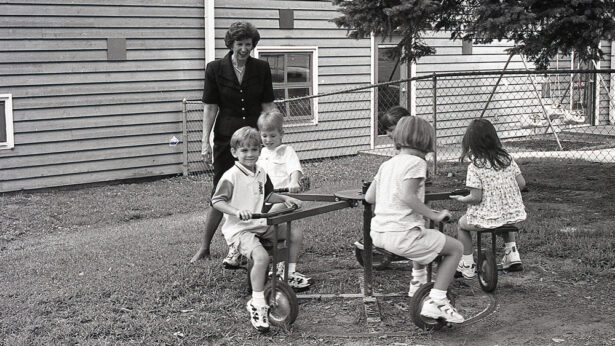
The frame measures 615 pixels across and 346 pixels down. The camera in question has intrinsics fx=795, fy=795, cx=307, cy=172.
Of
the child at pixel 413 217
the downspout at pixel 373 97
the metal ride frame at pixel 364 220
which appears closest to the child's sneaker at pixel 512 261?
the metal ride frame at pixel 364 220

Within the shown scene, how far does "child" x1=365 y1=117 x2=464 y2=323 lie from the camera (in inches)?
176

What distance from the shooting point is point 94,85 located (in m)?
11.3

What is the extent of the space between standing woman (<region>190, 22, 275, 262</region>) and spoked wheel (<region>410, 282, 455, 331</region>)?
84.2 inches

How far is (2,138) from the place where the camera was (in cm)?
1059

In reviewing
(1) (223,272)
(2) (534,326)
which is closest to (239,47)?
(1) (223,272)

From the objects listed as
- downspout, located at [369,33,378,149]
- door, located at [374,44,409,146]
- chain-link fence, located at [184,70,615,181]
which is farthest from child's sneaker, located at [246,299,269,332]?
door, located at [374,44,409,146]

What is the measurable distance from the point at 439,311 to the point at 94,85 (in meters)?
8.04

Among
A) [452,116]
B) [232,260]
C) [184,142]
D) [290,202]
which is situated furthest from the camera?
[452,116]

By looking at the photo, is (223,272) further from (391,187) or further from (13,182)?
(13,182)

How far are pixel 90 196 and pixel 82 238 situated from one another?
2.65 meters

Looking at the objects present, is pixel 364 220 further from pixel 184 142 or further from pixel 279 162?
pixel 184 142

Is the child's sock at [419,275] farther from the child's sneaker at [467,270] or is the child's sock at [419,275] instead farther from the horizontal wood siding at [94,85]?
the horizontal wood siding at [94,85]

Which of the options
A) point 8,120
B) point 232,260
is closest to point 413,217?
point 232,260

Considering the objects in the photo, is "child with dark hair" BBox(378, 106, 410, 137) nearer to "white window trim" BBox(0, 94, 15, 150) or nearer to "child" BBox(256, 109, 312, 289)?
"child" BBox(256, 109, 312, 289)
